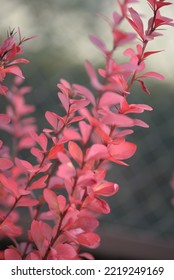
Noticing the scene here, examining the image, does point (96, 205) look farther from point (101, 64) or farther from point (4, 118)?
point (101, 64)

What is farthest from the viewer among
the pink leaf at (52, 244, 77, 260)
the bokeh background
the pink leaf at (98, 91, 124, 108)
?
the bokeh background

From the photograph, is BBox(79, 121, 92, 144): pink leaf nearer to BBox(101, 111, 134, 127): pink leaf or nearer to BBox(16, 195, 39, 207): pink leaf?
BBox(101, 111, 134, 127): pink leaf

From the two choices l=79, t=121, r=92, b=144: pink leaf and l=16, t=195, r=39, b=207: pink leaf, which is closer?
l=79, t=121, r=92, b=144: pink leaf

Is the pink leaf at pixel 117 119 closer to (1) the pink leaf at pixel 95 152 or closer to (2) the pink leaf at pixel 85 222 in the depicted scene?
(1) the pink leaf at pixel 95 152

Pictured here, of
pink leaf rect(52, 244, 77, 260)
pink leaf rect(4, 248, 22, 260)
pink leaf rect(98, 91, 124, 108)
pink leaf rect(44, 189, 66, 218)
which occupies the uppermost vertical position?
pink leaf rect(98, 91, 124, 108)

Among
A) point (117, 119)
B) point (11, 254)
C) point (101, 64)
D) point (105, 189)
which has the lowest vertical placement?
point (101, 64)

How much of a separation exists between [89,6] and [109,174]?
3.61 feet

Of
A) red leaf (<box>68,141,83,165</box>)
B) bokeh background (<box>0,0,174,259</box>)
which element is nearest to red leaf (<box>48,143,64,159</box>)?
red leaf (<box>68,141,83,165</box>)

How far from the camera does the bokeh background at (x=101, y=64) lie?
278 centimetres

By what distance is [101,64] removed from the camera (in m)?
3.10

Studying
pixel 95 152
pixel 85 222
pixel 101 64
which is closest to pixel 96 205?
pixel 85 222

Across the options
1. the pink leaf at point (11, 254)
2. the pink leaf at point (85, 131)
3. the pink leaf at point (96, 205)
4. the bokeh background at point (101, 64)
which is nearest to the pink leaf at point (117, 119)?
the pink leaf at point (85, 131)

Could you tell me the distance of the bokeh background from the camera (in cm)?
278
